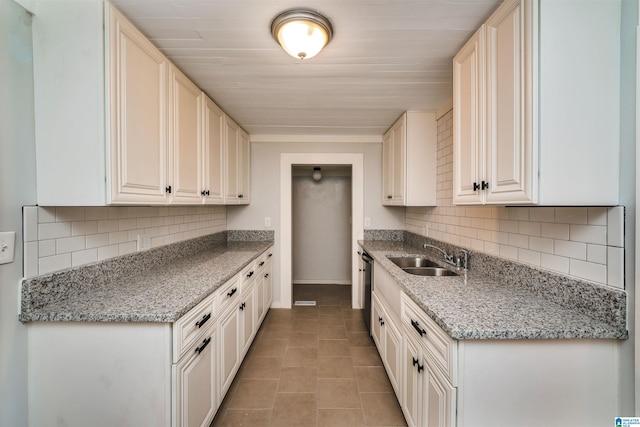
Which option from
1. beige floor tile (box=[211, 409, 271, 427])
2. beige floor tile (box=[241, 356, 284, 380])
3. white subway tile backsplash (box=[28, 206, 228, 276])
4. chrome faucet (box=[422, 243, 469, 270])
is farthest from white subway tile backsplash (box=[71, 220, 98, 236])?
chrome faucet (box=[422, 243, 469, 270])

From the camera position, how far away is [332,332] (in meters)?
3.00

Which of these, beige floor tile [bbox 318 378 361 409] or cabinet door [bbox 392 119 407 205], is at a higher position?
cabinet door [bbox 392 119 407 205]

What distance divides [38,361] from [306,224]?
3.95 m

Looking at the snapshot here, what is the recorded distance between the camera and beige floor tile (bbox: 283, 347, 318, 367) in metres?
2.41

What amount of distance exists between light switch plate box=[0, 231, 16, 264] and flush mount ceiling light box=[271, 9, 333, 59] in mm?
1460

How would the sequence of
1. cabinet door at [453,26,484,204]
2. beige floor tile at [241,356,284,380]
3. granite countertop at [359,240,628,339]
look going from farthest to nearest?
1. beige floor tile at [241,356,284,380]
2. cabinet door at [453,26,484,204]
3. granite countertop at [359,240,628,339]

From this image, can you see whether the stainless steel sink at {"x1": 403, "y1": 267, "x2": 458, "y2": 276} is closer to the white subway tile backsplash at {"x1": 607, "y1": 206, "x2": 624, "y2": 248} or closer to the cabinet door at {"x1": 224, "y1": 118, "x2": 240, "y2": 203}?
the white subway tile backsplash at {"x1": 607, "y1": 206, "x2": 624, "y2": 248}

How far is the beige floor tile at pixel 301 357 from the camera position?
241cm

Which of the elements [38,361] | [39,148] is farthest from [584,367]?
[39,148]

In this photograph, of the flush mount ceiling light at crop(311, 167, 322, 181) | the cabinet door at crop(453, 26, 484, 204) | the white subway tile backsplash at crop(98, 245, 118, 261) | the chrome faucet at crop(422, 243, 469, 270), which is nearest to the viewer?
the cabinet door at crop(453, 26, 484, 204)

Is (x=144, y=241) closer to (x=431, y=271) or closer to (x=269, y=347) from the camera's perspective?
(x=269, y=347)

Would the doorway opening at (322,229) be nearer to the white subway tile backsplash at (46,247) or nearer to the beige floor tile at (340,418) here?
the beige floor tile at (340,418)

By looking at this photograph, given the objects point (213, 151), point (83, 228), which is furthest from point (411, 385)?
point (213, 151)

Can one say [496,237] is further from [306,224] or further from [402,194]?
[306,224]
